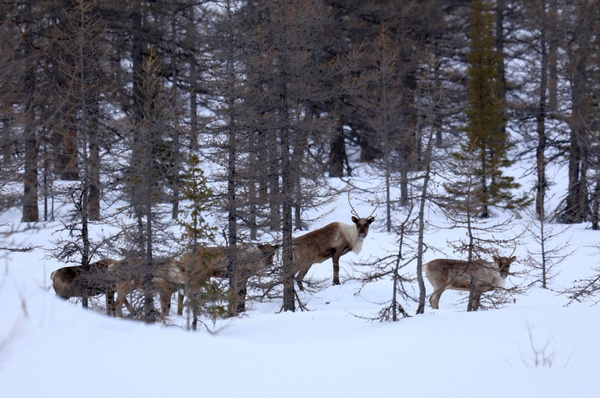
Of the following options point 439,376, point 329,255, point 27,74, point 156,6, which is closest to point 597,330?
point 439,376

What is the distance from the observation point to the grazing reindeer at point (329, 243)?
1711cm

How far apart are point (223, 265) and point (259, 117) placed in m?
3.90

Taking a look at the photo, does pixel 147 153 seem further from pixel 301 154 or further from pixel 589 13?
pixel 589 13

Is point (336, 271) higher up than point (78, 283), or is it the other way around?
point (78, 283)

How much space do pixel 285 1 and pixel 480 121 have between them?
56.4 feet

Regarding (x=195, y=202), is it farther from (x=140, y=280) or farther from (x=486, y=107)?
(x=486, y=107)

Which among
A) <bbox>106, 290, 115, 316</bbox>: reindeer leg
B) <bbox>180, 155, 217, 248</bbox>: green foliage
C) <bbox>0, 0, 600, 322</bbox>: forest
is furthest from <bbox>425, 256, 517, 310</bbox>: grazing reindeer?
<bbox>106, 290, 115, 316</bbox>: reindeer leg

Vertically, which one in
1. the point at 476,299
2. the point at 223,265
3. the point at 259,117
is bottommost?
the point at 476,299

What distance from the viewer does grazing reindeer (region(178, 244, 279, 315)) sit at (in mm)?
10711

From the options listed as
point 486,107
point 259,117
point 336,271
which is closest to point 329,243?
point 336,271

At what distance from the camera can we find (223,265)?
50.2 ft

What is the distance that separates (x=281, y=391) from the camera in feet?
19.1

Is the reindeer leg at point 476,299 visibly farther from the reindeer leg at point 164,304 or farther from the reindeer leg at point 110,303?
the reindeer leg at point 110,303

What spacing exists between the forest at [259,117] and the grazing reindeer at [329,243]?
0.90m
